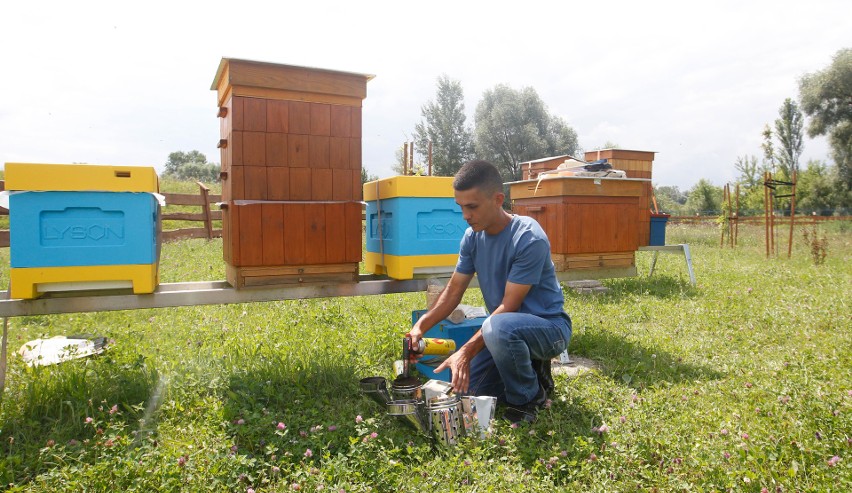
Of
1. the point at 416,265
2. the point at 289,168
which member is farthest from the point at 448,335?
the point at 289,168

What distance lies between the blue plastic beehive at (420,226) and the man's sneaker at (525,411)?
3.75 feet

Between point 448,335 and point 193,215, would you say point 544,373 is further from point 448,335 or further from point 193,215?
point 193,215

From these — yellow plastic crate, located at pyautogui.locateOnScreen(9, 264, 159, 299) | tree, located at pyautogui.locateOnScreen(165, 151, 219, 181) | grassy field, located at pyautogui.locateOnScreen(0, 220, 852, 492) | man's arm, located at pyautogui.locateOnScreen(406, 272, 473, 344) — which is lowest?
grassy field, located at pyautogui.locateOnScreen(0, 220, 852, 492)

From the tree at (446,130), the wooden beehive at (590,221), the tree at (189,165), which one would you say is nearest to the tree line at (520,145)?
the tree at (446,130)

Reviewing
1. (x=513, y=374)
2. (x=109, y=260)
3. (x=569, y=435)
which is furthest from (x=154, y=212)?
(x=569, y=435)

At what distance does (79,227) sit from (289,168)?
1084mm

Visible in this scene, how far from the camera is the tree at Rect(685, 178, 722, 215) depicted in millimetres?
38906

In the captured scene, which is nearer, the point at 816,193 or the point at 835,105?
the point at 835,105

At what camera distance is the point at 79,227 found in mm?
2727

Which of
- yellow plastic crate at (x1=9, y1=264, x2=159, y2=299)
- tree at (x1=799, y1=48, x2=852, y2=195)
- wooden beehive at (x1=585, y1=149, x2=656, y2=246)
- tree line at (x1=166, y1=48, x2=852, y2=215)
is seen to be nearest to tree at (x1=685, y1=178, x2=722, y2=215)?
→ tree line at (x1=166, y1=48, x2=852, y2=215)

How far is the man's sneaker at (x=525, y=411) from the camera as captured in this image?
2754 millimetres

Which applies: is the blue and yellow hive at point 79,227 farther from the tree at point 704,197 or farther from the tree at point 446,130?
the tree at point 704,197

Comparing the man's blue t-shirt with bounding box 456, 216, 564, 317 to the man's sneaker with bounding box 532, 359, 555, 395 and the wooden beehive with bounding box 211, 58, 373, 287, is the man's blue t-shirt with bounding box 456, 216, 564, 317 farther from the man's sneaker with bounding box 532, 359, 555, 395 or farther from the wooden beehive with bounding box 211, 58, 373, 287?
the wooden beehive with bounding box 211, 58, 373, 287

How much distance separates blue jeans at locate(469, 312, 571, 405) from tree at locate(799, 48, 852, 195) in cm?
2826
